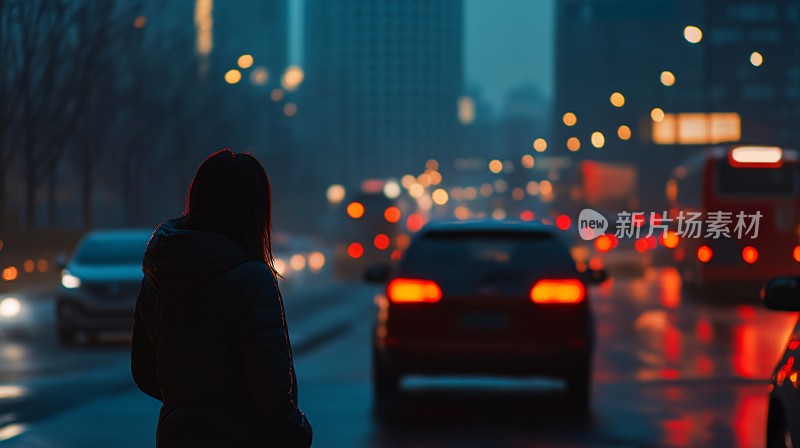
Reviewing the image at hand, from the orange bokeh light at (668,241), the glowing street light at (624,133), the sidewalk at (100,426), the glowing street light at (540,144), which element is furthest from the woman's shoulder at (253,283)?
the glowing street light at (624,133)

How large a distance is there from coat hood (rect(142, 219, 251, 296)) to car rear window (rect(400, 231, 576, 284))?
7.27 m

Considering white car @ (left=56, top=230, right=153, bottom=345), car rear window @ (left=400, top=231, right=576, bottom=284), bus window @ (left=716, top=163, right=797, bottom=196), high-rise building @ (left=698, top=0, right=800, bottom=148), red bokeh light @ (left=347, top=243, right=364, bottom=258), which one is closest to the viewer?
car rear window @ (left=400, top=231, right=576, bottom=284)

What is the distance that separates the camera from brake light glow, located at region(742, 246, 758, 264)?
2920cm

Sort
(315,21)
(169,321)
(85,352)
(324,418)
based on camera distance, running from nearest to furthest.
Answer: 1. (169,321)
2. (324,418)
3. (85,352)
4. (315,21)

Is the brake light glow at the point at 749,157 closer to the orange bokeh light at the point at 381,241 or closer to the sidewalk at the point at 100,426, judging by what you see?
the sidewalk at the point at 100,426

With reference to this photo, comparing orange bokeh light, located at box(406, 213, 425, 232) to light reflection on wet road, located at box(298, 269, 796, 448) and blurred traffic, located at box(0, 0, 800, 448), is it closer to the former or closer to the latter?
blurred traffic, located at box(0, 0, 800, 448)

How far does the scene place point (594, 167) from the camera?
63.4 metres

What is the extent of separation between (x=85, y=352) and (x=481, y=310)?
338 inches

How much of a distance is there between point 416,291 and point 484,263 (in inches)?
28.2

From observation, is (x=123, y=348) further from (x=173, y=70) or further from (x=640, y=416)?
(x=173, y=70)

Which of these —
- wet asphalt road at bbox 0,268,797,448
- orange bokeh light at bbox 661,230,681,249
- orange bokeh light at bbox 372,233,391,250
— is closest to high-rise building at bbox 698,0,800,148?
orange bokeh light at bbox 661,230,681,249

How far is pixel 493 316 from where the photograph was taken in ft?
36.8

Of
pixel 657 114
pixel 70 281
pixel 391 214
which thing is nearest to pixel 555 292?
pixel 70 281

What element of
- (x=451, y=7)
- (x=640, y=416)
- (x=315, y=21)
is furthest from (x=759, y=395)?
(x=451, y=7)
